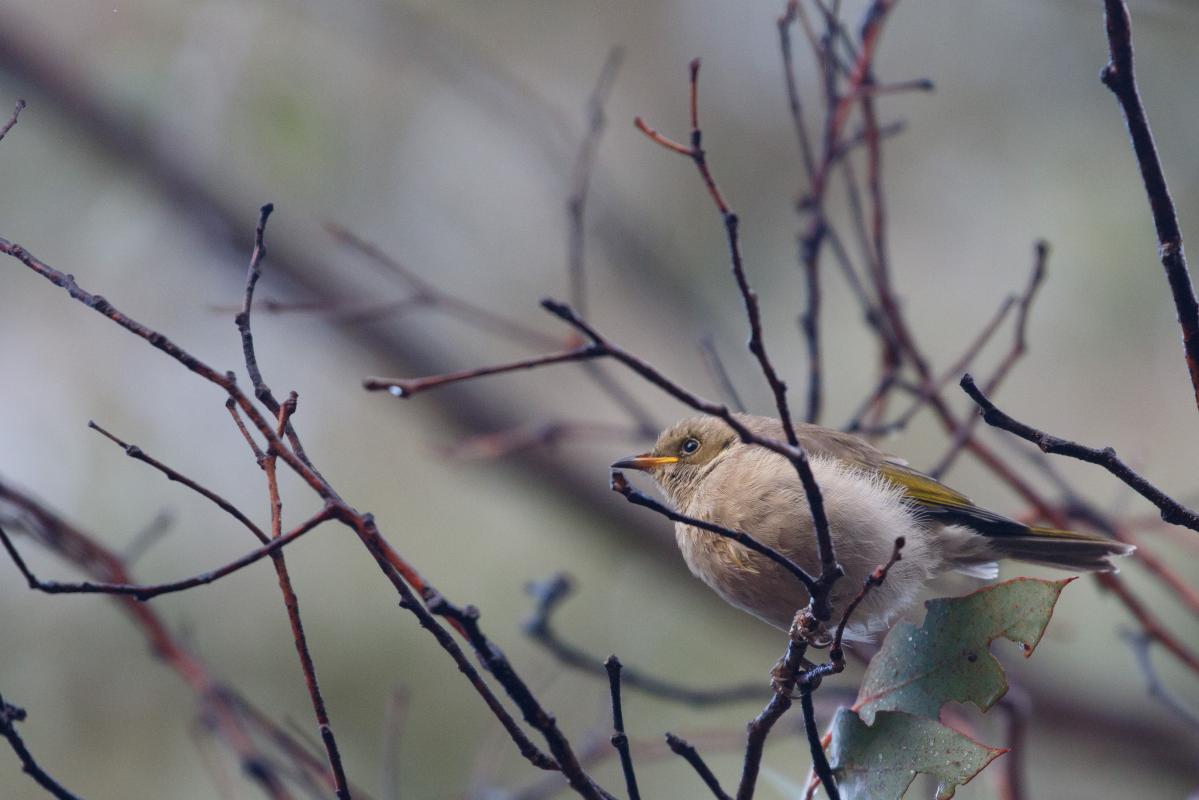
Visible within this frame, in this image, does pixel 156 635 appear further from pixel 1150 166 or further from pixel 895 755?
pixel 1150 166

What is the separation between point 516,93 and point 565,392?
76.0 inches

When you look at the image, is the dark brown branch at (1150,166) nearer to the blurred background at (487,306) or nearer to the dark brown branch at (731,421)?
the dark brown branch at (731,421)

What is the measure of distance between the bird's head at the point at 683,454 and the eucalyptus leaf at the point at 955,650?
1.31 metres

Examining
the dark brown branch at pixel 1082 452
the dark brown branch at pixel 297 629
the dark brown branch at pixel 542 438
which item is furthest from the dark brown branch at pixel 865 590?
the dark brown branch at pixel 542 438

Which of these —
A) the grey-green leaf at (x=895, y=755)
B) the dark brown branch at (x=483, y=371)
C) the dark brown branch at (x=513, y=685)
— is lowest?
the dark brown branch at (x=513, y=685)

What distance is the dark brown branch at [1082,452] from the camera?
148cm

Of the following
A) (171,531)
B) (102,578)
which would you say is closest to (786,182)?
(171,531)

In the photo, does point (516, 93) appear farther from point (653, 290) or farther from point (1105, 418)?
point (1105, 418)

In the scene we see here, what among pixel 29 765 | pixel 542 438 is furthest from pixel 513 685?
pixel 542 438

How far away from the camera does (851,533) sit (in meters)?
2.70

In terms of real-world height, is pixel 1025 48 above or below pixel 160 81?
above

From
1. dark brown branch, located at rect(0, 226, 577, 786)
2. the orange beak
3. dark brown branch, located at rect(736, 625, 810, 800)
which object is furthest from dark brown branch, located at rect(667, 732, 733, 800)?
the orange beak

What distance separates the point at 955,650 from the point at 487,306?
4.32 metres

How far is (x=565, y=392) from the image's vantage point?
6555mm
